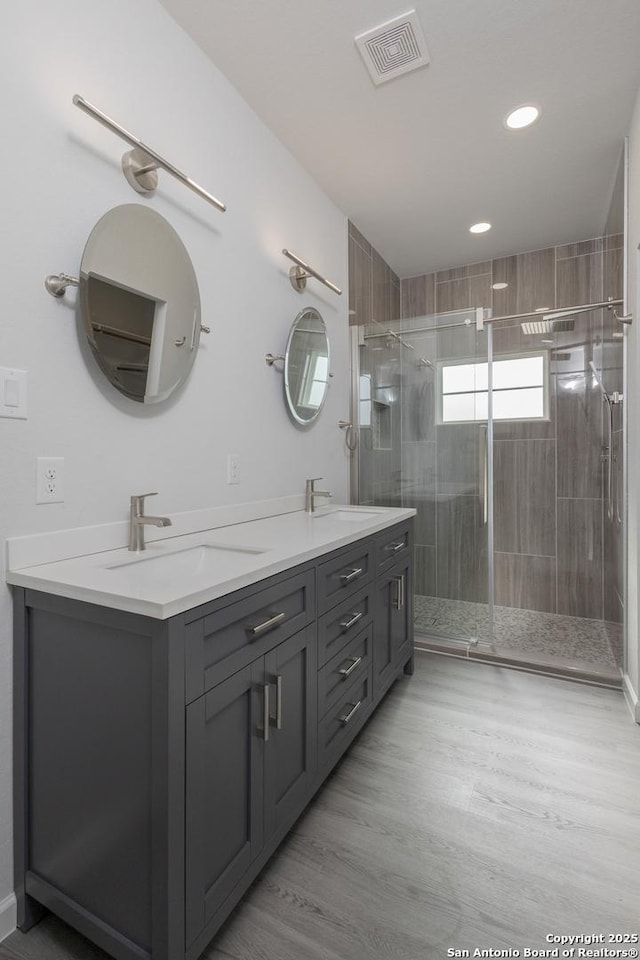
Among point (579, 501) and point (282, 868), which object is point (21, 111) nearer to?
point (282, 868)

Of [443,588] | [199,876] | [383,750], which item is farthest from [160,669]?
[443,588]

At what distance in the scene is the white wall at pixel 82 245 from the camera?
1.13 m

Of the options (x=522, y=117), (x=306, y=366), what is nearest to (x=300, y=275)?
(x=306, y=366)

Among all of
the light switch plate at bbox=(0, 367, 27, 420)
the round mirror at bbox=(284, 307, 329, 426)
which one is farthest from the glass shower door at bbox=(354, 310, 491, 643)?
the light switch plate at bbox=(0, 367, 27, 420)

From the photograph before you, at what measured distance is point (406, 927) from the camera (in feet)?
3.68

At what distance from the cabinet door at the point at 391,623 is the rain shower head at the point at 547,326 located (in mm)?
2138

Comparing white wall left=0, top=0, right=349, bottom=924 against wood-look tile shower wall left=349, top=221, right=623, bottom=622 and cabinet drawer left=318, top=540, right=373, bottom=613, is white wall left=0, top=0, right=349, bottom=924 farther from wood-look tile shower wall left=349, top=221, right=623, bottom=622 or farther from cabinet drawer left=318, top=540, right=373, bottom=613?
wood-look tile shower wall left=349, top=221, right=623, bottom=622

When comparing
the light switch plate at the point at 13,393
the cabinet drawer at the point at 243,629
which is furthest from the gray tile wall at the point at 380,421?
the light switch plate at the point at 13,393

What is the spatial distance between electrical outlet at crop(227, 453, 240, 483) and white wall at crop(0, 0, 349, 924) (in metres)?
0.04

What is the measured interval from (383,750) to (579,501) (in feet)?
7.68

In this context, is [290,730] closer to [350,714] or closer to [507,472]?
[350,714]

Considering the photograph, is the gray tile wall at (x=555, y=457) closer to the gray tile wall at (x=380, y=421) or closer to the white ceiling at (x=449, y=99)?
the gray tile wall at (x=380, y=421)

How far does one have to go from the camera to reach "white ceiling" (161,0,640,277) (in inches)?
63.2

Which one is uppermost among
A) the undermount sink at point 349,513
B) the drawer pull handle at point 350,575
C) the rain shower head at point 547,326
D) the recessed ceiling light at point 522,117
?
the recessed ceiling light at point 522,117
